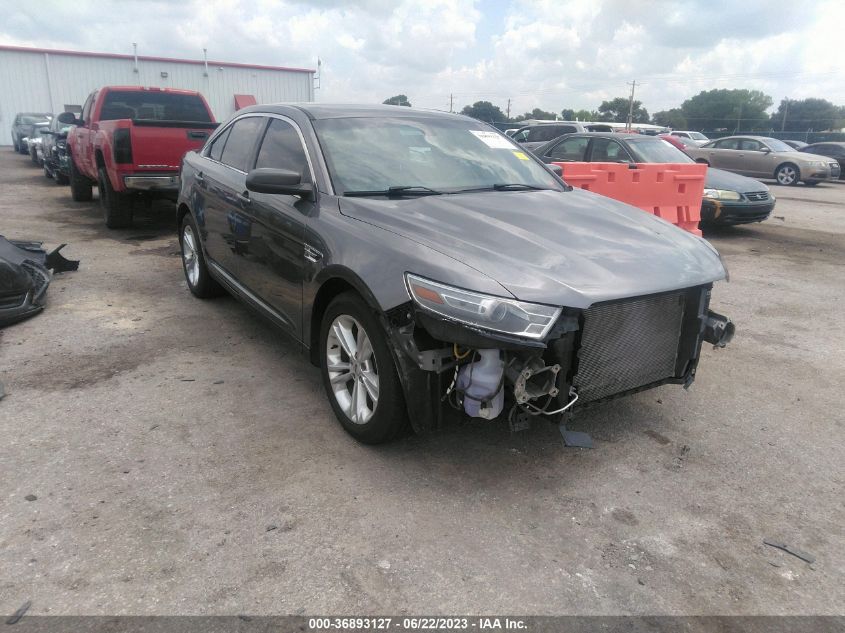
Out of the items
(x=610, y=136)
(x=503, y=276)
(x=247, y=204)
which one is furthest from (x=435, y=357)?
(x=610, y=136)

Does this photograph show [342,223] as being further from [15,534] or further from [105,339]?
[105,339]

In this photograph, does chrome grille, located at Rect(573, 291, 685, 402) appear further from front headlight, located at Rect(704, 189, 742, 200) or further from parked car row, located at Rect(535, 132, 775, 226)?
front headlight, located at Rect(704, 189, 742, 200)

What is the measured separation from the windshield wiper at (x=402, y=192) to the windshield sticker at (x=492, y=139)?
3.06ft

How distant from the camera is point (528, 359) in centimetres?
262

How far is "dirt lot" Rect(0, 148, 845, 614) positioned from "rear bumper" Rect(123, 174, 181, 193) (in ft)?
12.1

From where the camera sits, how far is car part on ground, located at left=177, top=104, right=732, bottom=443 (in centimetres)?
264

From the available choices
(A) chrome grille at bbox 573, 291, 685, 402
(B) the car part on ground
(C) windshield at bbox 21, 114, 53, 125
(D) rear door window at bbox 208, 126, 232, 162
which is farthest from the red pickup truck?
(C) windshield at bbox 21, 114, 53, 125

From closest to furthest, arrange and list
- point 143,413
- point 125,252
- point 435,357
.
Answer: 1. point 435,357
2. point 143,413
3. point 125,252

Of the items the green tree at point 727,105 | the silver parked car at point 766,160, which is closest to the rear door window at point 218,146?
the silver parked car at point 766,160

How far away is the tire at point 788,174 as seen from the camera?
60.7ft

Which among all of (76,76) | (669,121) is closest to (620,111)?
(669,121)

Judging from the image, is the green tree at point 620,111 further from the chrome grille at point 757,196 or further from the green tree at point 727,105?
the chrome grille at point 757,196

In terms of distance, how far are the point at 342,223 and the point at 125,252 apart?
18.4ft

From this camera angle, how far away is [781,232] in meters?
10.4
